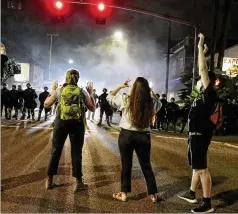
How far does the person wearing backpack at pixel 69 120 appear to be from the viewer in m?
5.25

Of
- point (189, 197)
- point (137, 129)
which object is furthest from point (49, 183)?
point (189, 197)

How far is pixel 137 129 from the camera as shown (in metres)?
4.77

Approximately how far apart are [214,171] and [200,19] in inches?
382

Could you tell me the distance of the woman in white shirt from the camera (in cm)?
475

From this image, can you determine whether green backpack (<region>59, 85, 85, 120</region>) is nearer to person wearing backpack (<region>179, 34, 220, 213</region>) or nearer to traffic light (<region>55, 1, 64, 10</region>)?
person wearing backpack (<region>179, 34, 220, 213</region>)

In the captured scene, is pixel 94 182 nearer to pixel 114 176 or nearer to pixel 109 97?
pixel 114 176

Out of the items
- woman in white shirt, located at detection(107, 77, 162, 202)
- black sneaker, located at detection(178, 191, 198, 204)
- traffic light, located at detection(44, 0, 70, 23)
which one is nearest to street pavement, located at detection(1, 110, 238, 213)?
black sneaker, located at detection(178, 191, 198, 204)

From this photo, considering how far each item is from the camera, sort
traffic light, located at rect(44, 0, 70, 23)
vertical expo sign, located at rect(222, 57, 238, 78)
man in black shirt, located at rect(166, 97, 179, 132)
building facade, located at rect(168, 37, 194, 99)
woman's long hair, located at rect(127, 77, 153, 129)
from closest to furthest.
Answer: woman's long hair, located at rect(127, 77, 153, 129)
traffic light, located at rect(44, 0, 70, 23)
man in black shirt, located at rect(166, 97, 179, 132)
vertical expo sign, located at rect(222, 57, 238, 78)
building facade, located at rect(168, 37, 194, 99)

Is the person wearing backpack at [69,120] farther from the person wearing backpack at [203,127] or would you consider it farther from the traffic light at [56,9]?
the traffic light at [56,9]

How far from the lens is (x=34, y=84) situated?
5250cm

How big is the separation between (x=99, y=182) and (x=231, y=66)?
15988mm

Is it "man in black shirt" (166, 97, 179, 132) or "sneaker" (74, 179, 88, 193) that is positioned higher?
"man in black shirt" (166, 97, 179, 132)

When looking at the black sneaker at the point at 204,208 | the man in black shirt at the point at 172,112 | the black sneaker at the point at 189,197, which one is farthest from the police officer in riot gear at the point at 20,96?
the black sneaker at the point at 204,208

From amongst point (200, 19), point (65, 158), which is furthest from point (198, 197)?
point (200, 19)
